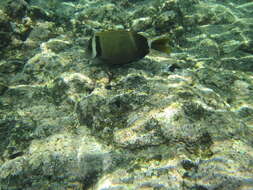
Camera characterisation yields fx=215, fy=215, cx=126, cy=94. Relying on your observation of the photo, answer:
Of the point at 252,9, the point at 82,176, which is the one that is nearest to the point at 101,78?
the point at 82,176

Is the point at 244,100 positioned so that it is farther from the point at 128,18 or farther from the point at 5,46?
the point at 5,46

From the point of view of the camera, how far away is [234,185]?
5.16 feet

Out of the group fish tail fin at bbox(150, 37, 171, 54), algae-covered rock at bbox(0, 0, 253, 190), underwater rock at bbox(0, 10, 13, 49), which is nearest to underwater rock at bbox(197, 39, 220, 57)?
algae-covered rock at bbox(0, 0, 253, 190)

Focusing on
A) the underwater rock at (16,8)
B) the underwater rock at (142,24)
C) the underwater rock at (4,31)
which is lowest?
the underwater rock at (142,24)

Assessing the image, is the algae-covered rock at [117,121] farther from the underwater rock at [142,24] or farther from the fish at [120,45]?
the underwater rock at [142,24]

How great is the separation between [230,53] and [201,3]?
7.50ft

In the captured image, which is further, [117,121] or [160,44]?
[160,44]

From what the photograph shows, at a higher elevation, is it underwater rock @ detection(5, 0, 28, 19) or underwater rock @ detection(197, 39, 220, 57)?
underwater rock @ detection(5, 0, 28, 19)

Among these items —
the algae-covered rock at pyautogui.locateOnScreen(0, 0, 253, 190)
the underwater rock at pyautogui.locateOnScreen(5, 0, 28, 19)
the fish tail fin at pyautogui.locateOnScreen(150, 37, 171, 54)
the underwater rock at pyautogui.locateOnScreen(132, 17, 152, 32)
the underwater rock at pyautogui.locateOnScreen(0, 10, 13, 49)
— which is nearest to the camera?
the algae-covered rock at pyautogui.locateOnScreen(0, 0, 253, 190)

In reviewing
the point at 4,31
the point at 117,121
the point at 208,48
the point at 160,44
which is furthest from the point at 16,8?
the point at 208,48

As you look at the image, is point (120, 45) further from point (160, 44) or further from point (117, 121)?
point (117, 121)

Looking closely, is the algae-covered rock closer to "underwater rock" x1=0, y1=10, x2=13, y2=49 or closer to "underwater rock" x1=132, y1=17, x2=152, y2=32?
"underwater rock" x1=0, y1=10, x2=13, y2=49

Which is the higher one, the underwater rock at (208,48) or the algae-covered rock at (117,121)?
the algae-covered rock at (117,121)

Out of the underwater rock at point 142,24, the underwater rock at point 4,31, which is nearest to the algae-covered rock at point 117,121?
the underwater rock at point 4,31
